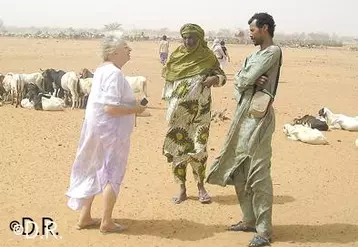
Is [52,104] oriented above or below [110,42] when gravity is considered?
below

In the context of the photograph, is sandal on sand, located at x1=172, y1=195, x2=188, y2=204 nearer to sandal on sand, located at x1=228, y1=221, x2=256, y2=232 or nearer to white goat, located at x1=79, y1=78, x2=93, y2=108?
sandal on sand, located at x1=228, y1=221, x2=256, y2=232

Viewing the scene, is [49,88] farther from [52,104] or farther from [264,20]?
[264,20]

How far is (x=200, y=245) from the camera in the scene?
4.68 metres

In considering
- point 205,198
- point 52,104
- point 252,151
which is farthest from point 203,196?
point 52,104

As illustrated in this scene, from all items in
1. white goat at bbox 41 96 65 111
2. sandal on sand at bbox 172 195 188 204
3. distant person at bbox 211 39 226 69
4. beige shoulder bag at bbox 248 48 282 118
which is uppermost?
beige shoulder bag at bbox 248 48 282 118

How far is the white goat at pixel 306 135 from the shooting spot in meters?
9.28

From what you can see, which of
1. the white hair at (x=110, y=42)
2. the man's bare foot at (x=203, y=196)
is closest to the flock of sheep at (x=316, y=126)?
the man's bare foot at (x=203, y=196)

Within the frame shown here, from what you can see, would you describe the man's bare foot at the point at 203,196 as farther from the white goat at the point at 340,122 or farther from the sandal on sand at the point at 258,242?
the white goat at the point at 340,122

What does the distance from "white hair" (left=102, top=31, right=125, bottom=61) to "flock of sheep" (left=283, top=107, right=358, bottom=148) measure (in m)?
5.57

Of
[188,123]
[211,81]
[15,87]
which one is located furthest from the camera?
[15,87]

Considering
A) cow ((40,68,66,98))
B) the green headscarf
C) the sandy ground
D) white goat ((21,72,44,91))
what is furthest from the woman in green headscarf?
white goat ((21,72,44,91))

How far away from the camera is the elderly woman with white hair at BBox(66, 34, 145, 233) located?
14.7 feet

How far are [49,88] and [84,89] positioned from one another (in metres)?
1.32

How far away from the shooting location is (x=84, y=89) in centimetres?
1230
